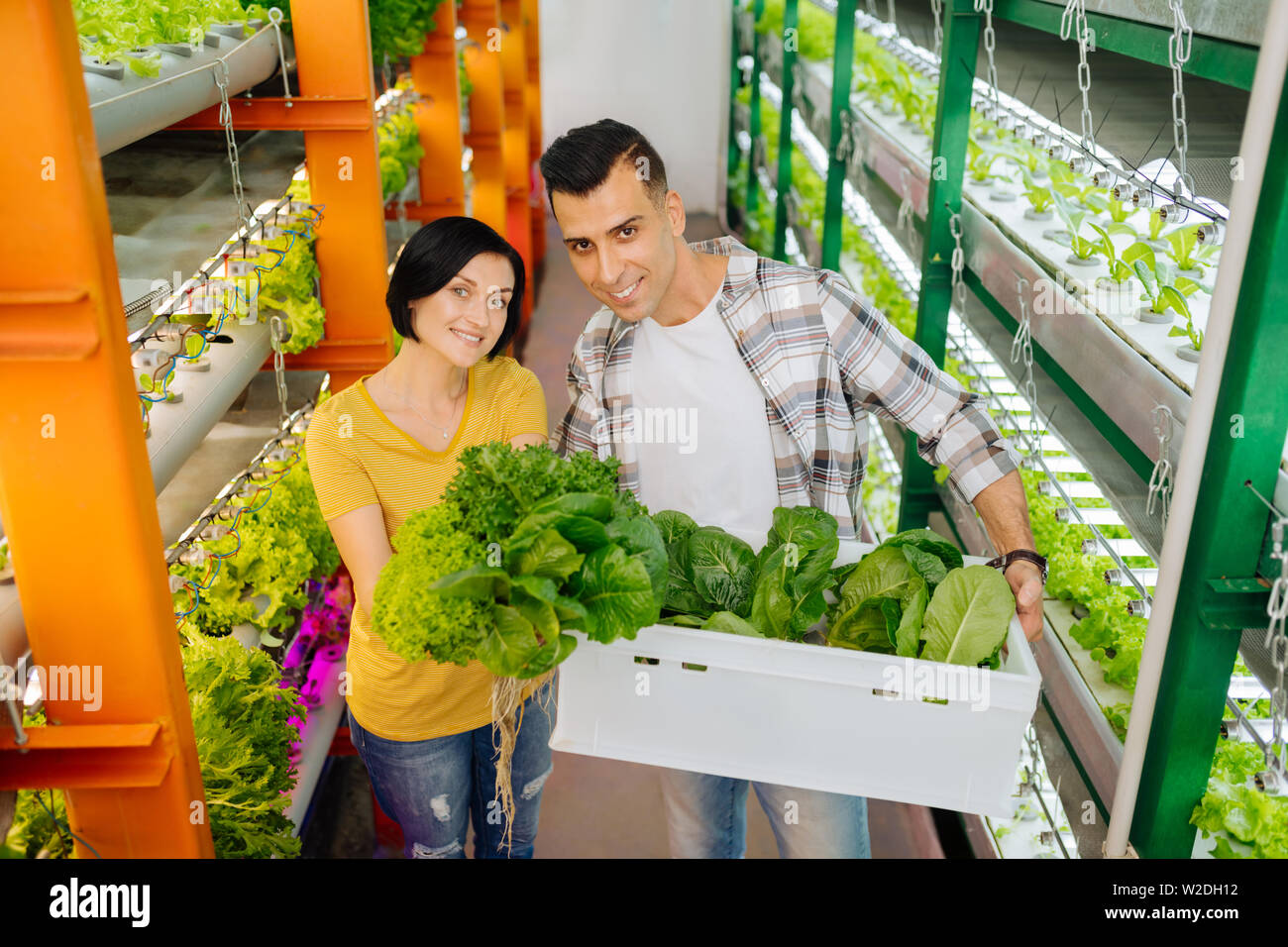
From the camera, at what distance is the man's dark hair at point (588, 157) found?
2.03 m

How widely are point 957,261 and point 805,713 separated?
1.92 meters

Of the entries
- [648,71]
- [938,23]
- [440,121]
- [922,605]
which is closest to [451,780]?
[922,605]

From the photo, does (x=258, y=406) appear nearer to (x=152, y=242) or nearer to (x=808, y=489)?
(x=152, y=242)

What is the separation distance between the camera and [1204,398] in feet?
5.63

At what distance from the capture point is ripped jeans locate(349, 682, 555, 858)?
2.31 metres

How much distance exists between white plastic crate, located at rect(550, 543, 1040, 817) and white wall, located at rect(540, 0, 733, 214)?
9691 millimetres

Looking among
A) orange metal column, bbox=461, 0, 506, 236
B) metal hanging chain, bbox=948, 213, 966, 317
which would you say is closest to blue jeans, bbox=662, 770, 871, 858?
metal hanging chain, bbox=948, 213, 966, 317

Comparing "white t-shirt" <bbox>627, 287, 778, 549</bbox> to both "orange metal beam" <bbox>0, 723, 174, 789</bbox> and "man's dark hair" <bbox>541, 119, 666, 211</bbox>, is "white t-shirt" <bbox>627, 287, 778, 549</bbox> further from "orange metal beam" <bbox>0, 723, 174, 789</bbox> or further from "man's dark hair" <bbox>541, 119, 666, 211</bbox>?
"orange metal beam" <bbox>0, 723, 174, 789</bbox>

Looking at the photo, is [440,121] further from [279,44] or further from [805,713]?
[805,713]

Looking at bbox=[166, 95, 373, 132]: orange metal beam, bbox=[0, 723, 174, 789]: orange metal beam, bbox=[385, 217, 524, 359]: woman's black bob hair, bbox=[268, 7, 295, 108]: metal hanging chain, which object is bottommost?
bbox=[0, 723, 174, 789]: orange metal beam
